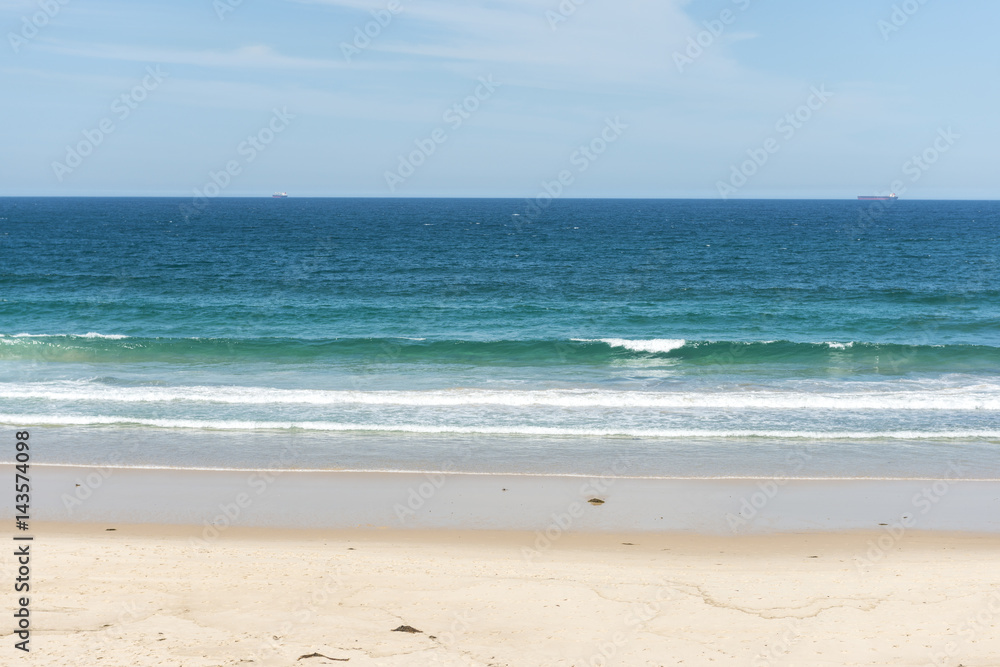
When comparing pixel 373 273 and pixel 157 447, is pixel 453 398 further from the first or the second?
pixel 373 273

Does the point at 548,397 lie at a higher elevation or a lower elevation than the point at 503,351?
lower

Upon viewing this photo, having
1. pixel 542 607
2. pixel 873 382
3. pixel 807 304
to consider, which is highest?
pixel 807 304

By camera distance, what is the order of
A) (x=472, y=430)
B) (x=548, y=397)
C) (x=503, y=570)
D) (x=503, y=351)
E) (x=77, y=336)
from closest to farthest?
(x=503, y=570), (x=472, y=430), (x=548, y=397), (x=503, y=351), (x=77, y=336)

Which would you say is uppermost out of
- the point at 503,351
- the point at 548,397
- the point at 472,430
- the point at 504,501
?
the point at 503,351

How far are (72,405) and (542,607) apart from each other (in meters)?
13.3

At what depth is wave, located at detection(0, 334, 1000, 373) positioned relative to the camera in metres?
21.4

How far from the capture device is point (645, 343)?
23.0 m

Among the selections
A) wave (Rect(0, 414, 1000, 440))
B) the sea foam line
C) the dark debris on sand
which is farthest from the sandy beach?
wave (Rect(0, 414, 1000, 440))

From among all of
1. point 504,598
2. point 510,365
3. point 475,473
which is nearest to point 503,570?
point 504,598

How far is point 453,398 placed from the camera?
55.6 ft

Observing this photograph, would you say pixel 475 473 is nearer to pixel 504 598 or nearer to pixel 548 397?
pixel 504 598

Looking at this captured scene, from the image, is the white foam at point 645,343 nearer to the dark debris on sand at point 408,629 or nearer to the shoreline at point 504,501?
the shoreline at point 504,501

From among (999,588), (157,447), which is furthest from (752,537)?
(157,447)

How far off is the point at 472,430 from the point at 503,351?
8300 mm
